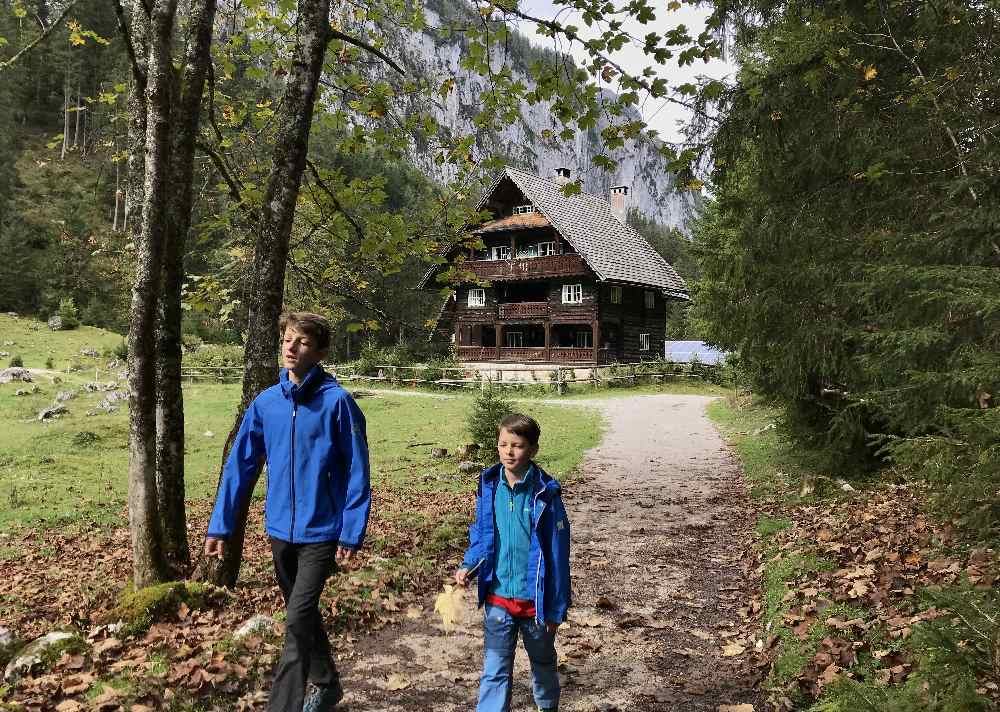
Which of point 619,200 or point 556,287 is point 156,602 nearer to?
point 556,287

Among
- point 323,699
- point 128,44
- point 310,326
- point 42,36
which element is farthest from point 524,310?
point 323,699

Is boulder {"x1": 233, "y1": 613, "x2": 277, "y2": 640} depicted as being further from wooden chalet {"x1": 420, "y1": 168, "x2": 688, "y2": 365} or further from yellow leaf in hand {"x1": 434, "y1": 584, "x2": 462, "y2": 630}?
wooden chalet {"x1": 420, "y1": 168, "x2": 688, "y2": 365}

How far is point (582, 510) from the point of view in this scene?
9820 millimetres

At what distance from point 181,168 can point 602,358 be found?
3182cm

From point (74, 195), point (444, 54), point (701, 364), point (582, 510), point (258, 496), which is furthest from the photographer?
point (444, 54)

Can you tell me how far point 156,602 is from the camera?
5.29 m

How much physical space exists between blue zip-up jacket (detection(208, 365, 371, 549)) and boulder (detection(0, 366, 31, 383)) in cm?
2442

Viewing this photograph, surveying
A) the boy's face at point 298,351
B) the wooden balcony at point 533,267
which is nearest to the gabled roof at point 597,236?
the wooden balcony at point 533,267

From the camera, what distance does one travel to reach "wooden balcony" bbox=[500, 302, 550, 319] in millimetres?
38438

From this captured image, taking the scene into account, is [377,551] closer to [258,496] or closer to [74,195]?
[258,496]

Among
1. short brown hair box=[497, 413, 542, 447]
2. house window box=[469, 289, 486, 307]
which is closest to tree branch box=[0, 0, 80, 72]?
short brown hair box=[497, 413, 542, 447]

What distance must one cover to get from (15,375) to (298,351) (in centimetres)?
2541

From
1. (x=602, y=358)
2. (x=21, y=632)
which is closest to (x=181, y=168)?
(x=21, y=632)

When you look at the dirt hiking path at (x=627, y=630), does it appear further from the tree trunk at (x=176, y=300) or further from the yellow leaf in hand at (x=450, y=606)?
the tree trunk at (x=176, y=300)
